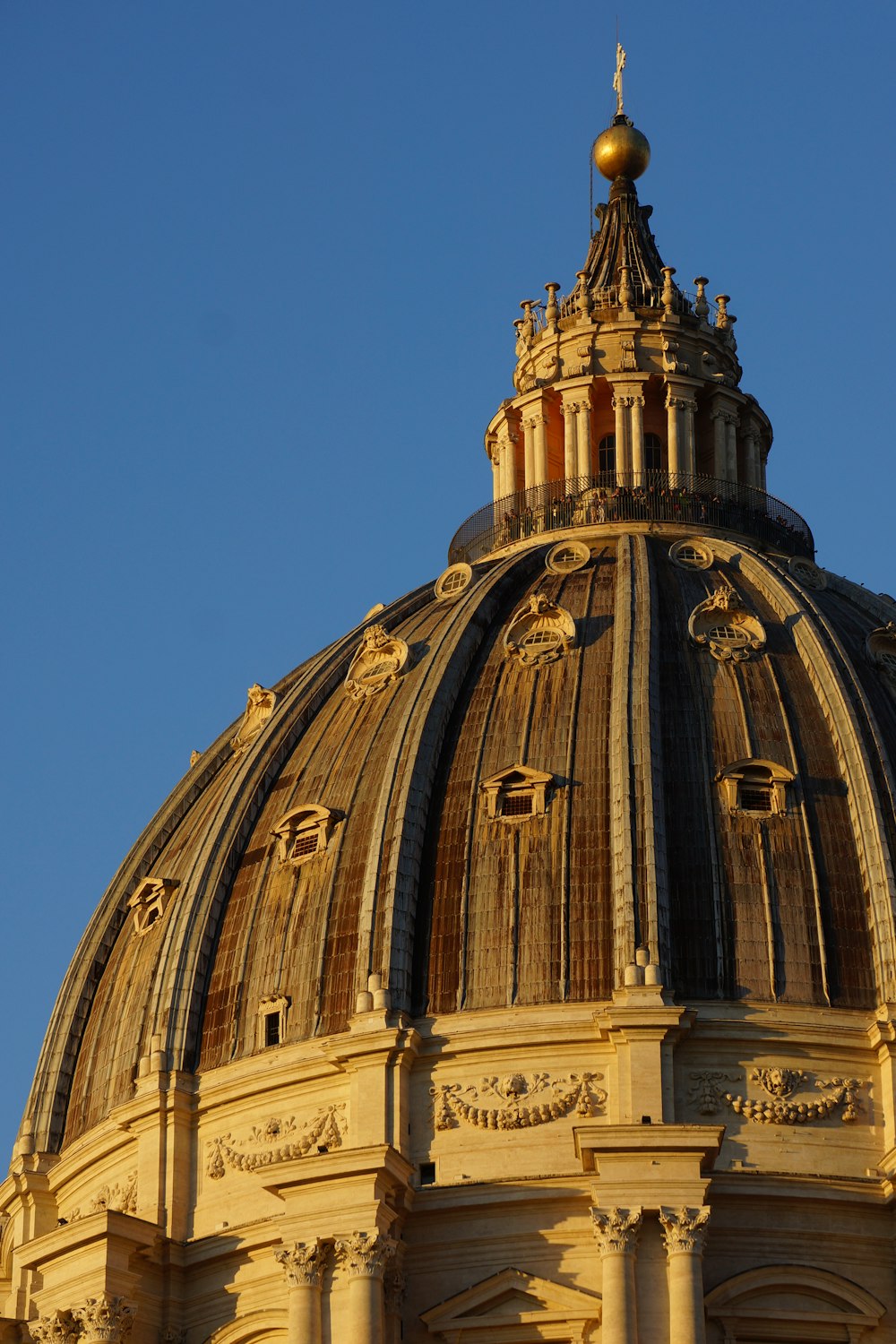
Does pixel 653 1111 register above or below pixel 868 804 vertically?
below

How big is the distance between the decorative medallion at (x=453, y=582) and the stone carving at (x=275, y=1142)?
15345mm

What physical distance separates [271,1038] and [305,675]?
37.2 ft

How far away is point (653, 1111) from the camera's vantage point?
196 ft

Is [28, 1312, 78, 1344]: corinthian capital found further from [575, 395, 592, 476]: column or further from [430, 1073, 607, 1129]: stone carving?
[575, 395, 592, 476]: column

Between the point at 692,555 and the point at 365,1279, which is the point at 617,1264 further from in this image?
the point at 692,555

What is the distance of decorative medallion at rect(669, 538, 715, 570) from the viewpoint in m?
73.6

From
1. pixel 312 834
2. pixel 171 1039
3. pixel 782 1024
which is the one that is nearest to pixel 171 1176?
pixel 171 1039

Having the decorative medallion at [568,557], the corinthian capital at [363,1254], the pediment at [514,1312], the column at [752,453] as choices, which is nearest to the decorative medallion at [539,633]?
the decorative medallion at [568,557]

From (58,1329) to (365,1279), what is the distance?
6.46m

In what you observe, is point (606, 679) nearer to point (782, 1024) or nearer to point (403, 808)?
point (403, 808)

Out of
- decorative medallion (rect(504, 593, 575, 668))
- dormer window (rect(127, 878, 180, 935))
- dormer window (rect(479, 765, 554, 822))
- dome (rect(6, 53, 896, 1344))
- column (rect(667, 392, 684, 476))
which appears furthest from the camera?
column (rect(667, 392, 684, 476))

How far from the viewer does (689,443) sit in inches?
3086

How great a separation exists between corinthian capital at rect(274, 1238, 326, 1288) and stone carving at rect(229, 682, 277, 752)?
1708 centimetres

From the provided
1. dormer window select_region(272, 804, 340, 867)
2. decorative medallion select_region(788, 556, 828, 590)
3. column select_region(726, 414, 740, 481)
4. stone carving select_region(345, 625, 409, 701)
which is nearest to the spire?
column select_region(726, 414, 740, 481)
